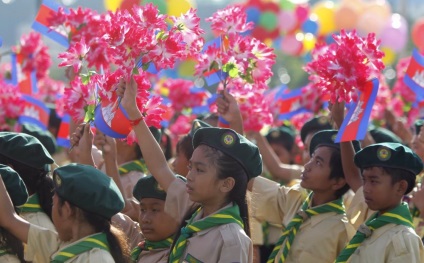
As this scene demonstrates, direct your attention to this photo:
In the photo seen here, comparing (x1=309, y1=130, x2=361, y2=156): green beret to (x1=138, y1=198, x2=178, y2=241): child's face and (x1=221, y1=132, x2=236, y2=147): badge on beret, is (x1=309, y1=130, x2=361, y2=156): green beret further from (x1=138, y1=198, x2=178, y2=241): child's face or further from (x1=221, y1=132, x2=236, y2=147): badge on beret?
(x1=221, y1=132, x2=236, y2=147): badge on beret

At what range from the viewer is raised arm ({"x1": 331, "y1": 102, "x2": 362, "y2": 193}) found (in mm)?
5945

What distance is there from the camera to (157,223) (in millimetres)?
5414

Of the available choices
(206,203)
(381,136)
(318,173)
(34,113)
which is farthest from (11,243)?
(34,113)

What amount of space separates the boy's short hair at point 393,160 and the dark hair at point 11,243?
1.93 m

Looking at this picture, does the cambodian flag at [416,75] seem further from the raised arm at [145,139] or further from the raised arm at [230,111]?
the raised arm at [145,139]

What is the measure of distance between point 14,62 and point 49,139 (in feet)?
7.27

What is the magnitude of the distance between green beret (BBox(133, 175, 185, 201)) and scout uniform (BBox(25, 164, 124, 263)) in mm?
764

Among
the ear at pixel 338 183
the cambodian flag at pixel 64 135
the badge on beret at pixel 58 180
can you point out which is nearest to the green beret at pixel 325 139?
the ear at pixel 338 183

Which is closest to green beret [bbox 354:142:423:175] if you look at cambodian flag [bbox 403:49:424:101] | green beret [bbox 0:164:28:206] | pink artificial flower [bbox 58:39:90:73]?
pink artificial flower [bbox 58:39:90:73]

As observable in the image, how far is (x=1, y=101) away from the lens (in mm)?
8953

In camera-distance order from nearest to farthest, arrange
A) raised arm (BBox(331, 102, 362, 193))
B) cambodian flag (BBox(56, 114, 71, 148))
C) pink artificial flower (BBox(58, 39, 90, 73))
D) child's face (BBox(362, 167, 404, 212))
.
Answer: child's face (BBox(362, 167, 404, 212)), pink artificial flower (BBox(58, 39, 90, 73)), raised arm (BBox(331, 102, 362, 193)), cambodian flag (BBox(56, 114, 71, 148))

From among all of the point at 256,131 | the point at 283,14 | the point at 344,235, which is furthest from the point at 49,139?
the point at 283,14

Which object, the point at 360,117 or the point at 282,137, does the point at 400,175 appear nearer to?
the point at 360,117

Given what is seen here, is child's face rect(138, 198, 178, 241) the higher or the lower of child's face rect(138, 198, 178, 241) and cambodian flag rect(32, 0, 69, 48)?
the lower
